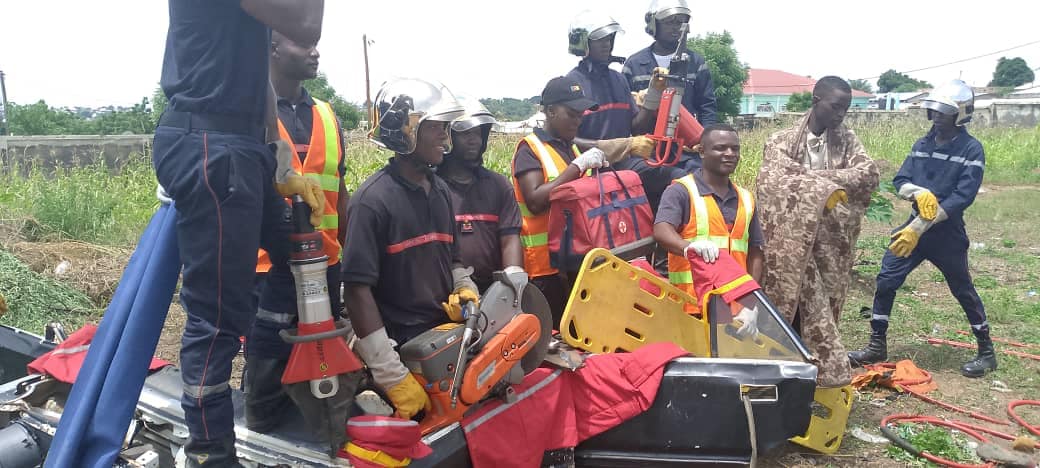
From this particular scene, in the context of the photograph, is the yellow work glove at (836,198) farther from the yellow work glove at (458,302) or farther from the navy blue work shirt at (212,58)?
the navy blue work shirt at (212,58)

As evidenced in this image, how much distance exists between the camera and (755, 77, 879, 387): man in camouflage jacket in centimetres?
445

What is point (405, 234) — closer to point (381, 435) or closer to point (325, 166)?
point (325, 166)

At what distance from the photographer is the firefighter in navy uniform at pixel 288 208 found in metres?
2.90

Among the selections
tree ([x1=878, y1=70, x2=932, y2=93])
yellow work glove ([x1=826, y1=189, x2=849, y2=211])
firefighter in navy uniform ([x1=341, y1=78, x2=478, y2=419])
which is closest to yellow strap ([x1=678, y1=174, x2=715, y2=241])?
yellow work glove ([x1=826, y1=189, x2=849, y2=211])

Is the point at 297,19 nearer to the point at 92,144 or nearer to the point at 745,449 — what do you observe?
the point at 745,449

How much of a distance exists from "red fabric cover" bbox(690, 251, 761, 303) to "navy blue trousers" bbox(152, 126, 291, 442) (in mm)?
2308

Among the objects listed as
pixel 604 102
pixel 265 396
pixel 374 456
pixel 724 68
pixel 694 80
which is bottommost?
pixel 374 456

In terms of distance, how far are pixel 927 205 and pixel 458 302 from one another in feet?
13.1

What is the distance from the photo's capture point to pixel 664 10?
560 centimetres

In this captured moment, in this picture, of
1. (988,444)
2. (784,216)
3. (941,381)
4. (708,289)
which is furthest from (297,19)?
(941,381)

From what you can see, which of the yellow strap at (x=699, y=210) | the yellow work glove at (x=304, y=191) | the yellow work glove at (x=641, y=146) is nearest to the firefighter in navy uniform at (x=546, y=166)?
the yellow work glove at (x=641, y=146)

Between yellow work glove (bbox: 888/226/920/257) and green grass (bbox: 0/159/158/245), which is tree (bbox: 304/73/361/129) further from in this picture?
yellow work glove (bbox: 888/226/920/257)

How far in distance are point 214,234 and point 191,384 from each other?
49 cm

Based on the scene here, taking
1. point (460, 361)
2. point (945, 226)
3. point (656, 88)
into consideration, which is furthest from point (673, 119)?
point (460, 361)
